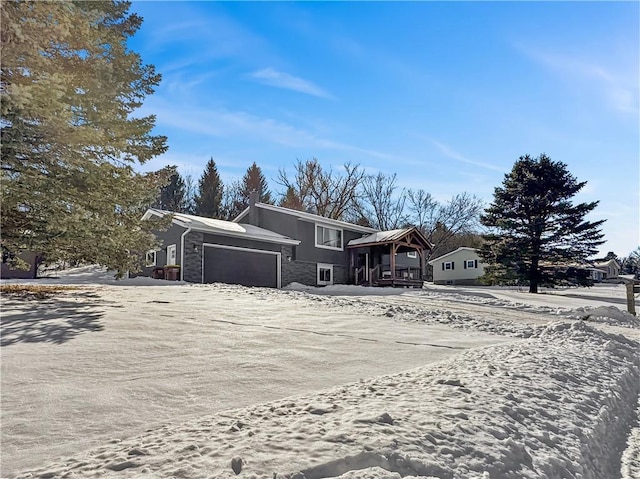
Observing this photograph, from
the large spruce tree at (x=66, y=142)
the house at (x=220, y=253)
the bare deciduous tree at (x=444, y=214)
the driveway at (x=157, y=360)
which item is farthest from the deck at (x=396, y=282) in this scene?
the bare deciduous tree at (x=444, y=214)

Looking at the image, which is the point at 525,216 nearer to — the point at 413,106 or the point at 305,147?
the point at 413,106

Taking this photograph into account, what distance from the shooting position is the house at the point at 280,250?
16.1 m

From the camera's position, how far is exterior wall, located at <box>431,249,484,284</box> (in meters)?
34.2

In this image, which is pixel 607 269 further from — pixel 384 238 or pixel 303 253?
pixel 303 253

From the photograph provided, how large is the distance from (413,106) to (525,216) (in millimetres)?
15143

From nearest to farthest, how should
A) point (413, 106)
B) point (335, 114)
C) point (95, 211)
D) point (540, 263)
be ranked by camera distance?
point (95, 211) < point (413, 106) < point (335, 114) < point (540, 263)

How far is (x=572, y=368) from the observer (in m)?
4.19

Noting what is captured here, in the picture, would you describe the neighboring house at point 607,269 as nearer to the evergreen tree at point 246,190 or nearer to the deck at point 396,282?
the deck at point 396,282

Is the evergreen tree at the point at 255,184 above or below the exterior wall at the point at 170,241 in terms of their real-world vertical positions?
above

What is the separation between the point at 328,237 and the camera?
2139cm

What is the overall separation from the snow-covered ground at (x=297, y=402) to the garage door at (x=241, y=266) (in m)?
10.7

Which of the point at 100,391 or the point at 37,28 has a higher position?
the point at 37,28

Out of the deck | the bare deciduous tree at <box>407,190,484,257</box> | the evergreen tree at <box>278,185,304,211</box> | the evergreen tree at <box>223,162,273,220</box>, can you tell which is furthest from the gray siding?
the bare deciduous tree at <box>407,190,484,257</box>

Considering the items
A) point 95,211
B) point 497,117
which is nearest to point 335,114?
point 497,117
